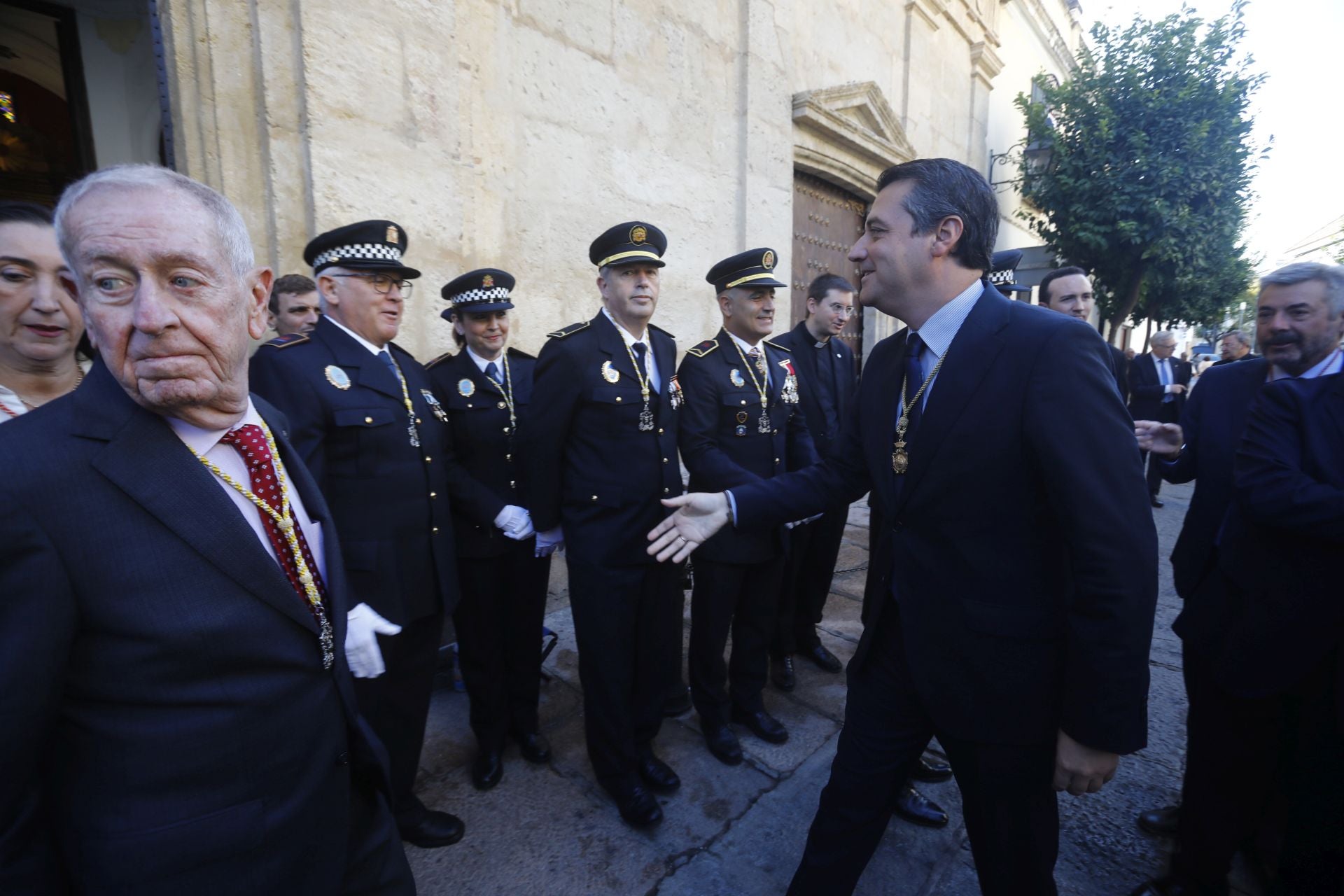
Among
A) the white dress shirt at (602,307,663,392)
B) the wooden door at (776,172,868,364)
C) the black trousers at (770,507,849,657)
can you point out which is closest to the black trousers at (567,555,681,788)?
the white dress shirt at (602,307,663,392)

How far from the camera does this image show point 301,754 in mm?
1246

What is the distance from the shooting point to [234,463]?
1285mm

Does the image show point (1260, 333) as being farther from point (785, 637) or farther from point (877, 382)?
point (785, 637)

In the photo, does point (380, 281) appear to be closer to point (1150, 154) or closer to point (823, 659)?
point (823, 659)

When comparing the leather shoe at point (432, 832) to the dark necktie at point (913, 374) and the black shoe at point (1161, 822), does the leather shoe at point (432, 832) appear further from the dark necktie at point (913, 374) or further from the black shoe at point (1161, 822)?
the black shoe at point (1161, 822)

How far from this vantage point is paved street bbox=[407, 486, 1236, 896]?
2.21 m

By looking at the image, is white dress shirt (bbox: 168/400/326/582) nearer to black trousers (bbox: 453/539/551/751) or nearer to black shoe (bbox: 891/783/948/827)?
black trousers (bbox: 453/539/551/751)

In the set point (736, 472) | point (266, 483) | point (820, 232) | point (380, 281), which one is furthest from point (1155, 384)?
point (266, 483)

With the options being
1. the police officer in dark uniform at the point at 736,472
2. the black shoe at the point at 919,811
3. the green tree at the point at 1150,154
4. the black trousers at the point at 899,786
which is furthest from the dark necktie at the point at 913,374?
the green tree at the point at 1150,154

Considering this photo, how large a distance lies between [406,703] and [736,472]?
1671mm

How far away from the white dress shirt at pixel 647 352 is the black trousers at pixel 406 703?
1.35 m

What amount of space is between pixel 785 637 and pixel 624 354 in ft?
6.49

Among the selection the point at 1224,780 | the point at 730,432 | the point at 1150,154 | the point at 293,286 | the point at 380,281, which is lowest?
Answer: the point at 1224,780

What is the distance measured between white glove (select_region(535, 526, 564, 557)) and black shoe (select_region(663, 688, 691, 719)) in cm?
111
